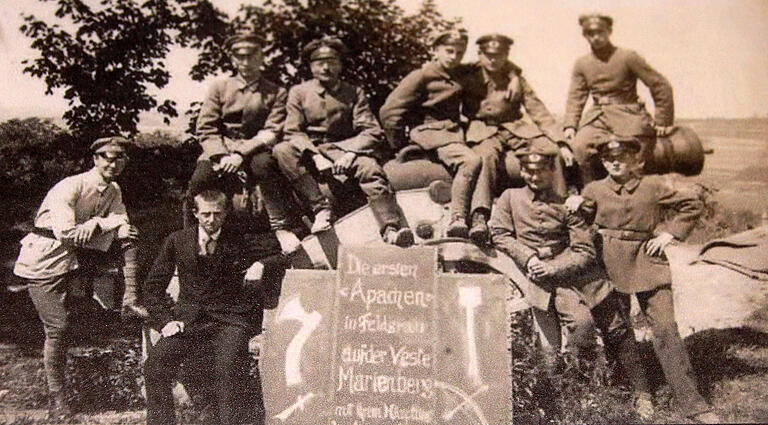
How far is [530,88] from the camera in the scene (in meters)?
5.48

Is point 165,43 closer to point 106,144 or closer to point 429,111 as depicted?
point 106,144

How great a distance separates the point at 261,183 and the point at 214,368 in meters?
1.34

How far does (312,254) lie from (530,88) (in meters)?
2.13

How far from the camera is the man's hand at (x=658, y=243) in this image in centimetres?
483

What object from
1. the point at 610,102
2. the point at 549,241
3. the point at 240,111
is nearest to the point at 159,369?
the point at 240,111

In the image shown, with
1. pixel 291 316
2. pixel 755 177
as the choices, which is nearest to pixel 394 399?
pixel 291 316

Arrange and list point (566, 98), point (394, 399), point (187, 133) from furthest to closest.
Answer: point (187, 133)
point (566, 98)
point (394, 399)

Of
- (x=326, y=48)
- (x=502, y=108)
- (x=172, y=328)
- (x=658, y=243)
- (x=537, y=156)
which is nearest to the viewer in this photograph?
(x=172, y=328)

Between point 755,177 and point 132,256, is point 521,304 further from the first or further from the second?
point 132,256

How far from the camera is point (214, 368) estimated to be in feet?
16.0

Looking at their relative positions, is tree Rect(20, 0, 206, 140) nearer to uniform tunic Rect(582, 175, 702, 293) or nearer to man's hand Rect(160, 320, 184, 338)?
man's hand Rect(160, 320, 184, 338)

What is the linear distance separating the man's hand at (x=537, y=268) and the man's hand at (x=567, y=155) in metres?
0.81

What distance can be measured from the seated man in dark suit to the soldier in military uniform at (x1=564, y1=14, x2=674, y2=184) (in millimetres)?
2598

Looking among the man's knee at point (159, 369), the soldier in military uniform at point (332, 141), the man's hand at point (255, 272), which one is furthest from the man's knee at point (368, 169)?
the man's knee at point (159, 369)
